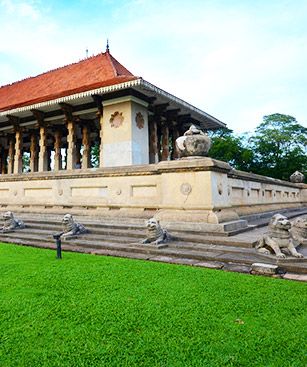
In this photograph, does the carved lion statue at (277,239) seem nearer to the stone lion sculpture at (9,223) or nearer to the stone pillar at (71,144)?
the stone lion sculpture at (9,223)

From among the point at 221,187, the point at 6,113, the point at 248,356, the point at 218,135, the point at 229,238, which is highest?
the point at 218,135

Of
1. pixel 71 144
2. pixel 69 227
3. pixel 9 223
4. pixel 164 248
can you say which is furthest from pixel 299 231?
pixel 71 144

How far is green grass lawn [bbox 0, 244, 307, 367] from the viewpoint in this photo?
1911 millimetres

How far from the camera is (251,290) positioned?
3037mm

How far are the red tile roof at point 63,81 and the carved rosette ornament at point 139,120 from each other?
1680mm

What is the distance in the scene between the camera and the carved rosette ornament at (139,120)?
12.8 meters

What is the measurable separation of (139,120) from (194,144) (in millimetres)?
7314

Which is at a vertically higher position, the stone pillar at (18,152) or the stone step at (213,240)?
the stone pillar at (18,152)

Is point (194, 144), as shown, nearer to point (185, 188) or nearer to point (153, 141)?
point (185, 188)

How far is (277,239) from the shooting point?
424cm

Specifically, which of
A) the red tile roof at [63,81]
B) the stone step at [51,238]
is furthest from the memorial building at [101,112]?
the stone step at [51,238]

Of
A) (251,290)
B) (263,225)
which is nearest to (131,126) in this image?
(263,225)

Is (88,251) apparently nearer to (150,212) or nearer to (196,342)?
(150,212)

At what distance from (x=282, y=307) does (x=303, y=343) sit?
24.1 inches
